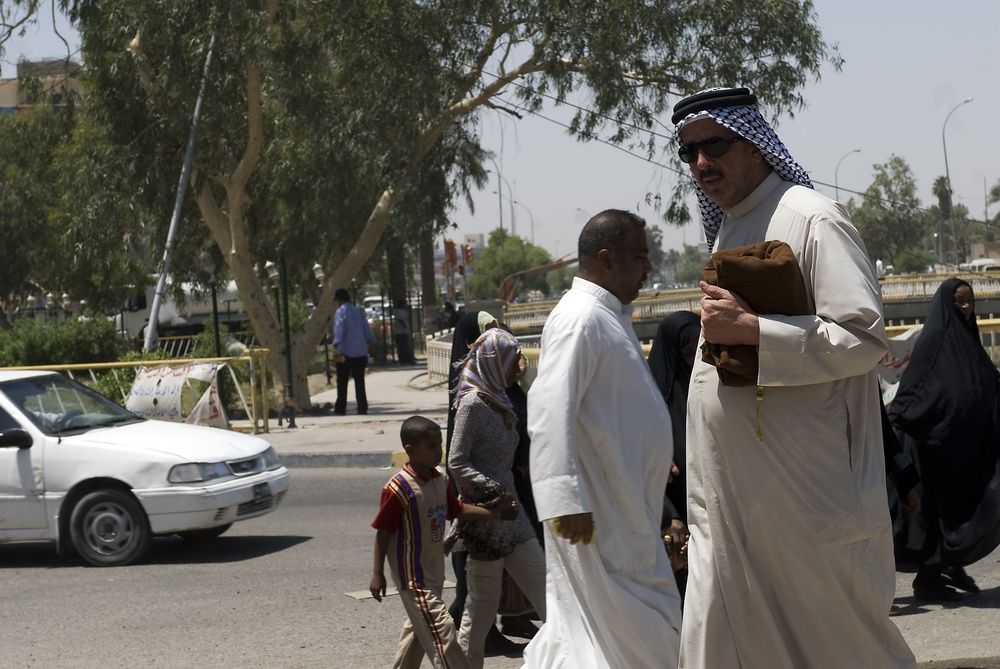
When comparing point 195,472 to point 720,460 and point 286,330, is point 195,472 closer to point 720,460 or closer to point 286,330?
point 720,460

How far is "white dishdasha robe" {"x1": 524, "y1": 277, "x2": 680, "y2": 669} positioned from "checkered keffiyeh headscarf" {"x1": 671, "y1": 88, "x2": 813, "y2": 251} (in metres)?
1.00

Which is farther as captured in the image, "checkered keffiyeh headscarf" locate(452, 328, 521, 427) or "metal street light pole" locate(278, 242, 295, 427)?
"metal street light pole" locate(278, 242, 295, 427)

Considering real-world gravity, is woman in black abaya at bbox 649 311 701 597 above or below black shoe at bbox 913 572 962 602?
above

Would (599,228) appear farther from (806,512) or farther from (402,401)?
(402,401)

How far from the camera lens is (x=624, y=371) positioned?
4.21m

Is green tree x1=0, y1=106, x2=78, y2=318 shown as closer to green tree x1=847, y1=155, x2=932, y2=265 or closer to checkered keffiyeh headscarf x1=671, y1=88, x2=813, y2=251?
checkered keffiyeh headscarf x1=671, y1=88, x2=813, y2=251

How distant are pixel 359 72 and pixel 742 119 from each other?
661 inches

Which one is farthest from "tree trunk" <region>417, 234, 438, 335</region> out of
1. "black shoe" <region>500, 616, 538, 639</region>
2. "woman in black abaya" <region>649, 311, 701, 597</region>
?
"woman in black abaya" <region>649, 311, 701, 597</region>

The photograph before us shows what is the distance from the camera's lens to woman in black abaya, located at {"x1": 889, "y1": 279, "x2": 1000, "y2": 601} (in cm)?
669

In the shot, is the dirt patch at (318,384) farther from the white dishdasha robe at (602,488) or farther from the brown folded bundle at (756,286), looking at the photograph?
the brown folded bundle at (756,286)

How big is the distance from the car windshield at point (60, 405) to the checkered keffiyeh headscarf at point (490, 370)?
479cm

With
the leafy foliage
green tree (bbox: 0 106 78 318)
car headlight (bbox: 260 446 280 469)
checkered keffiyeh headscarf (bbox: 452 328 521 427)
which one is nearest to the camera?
checkered keffiyeh headscarf (bbox: 452 328 521 427)

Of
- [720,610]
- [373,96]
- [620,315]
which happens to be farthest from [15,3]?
[720,610]

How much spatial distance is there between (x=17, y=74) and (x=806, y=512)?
70.3 ft
